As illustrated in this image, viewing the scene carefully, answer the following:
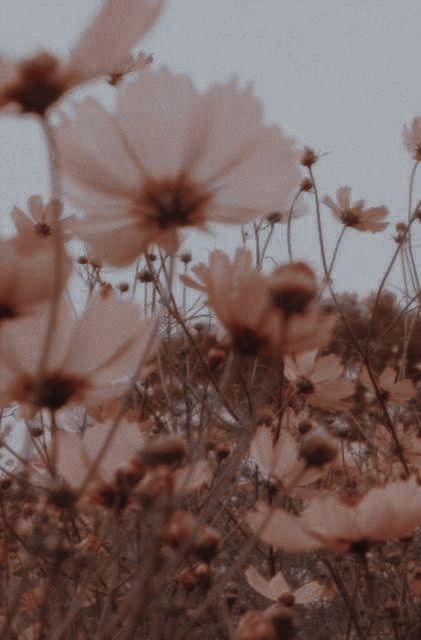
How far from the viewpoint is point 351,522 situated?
17.6 inches

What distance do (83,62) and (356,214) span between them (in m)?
1.09

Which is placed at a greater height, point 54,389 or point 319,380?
point 319,380

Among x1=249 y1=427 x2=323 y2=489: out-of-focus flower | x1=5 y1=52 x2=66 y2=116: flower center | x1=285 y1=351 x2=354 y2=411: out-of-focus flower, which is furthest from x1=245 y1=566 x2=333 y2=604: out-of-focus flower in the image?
x1=5 y1=52 x2=66 y2=116: flower center

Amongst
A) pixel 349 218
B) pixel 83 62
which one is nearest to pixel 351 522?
pixel 83 62

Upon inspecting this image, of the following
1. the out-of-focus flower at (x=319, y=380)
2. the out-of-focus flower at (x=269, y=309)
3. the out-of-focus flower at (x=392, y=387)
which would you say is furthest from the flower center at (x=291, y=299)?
the out-of-focus flower at (x=392, y=387)

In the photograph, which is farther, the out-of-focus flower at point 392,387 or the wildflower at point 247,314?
the out-of-focus flower at point 392,387

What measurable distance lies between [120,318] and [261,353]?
94 mm

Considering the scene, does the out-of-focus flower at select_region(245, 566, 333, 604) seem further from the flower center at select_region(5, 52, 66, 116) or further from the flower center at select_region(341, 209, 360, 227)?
the flower center at select_region(341, 209, 360, 227)

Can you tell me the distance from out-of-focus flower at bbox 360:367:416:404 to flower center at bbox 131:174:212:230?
2.45 ft

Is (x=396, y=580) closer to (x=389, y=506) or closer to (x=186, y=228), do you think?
(x=389, y=506)

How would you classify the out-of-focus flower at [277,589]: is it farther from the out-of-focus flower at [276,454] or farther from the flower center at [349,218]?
the flower center at [349,218]

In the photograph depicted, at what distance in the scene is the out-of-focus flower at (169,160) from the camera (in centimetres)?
40

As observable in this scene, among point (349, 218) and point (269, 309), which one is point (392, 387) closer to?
point (349, 218)

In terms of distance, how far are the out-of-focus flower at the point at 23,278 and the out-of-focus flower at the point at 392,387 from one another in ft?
2.78
